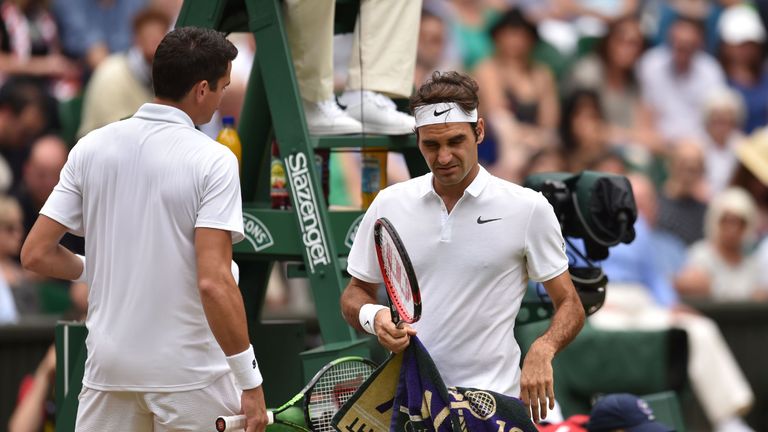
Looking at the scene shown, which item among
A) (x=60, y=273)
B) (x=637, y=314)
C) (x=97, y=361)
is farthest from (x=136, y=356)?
(x=637, y=314)

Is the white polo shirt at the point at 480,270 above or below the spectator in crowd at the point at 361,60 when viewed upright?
below

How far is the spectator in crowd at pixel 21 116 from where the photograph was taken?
37.1 feet

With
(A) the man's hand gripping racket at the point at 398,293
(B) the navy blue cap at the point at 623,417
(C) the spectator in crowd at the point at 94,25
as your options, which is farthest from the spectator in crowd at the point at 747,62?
(A) the man's hand gripping racket at the point at 398,293

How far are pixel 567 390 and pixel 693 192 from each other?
3.77 meters

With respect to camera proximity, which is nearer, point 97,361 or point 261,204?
point 97,361

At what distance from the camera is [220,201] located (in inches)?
201

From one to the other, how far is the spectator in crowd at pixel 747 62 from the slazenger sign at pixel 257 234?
8256 mm

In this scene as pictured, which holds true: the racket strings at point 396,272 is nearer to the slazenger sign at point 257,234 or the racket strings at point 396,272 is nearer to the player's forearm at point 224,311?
the player's forearm at point 224,311

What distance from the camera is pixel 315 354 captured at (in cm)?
619

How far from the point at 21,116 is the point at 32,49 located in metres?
0.77

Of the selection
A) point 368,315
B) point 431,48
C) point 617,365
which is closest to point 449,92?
point 368,315

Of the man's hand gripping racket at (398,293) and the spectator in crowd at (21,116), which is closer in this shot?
the man's hand gripping racket at (398,293)

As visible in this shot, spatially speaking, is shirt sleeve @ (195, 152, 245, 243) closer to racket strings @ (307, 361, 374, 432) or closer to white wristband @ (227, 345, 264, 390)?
white wristband @ (227, 345, 264, 390)

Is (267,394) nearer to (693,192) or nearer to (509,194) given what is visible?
(509,194)
